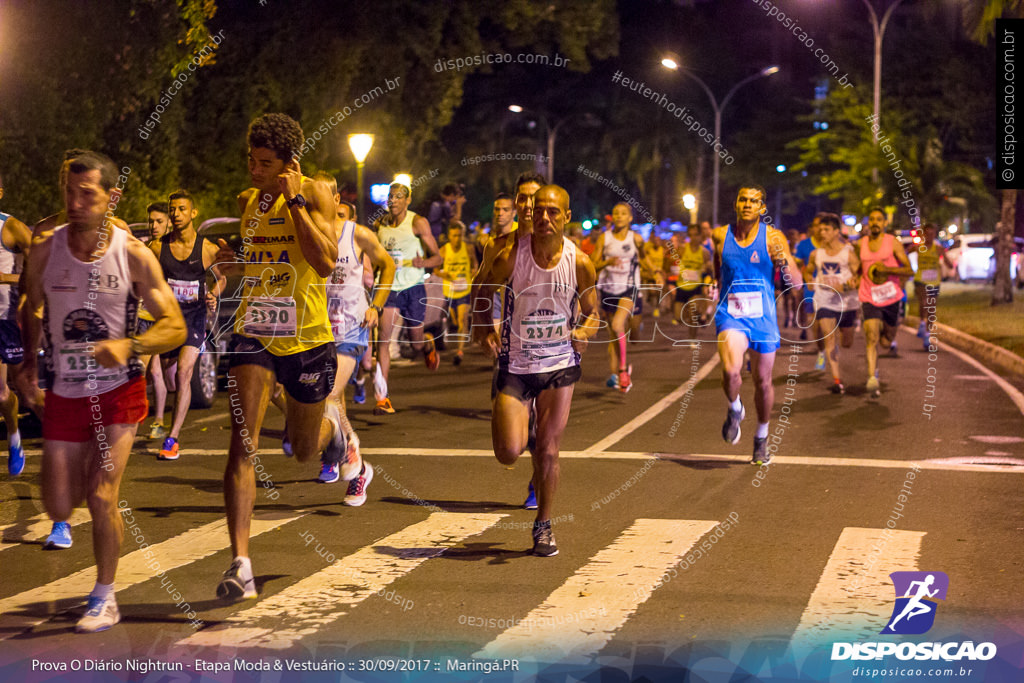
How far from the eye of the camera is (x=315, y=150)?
26.3m

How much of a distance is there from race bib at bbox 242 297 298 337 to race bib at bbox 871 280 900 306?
29.5ft

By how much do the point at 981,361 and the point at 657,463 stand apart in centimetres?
1052

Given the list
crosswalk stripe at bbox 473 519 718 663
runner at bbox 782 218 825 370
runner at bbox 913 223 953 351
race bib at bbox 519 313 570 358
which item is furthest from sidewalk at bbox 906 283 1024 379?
race bib at bbox 519 313 570 358

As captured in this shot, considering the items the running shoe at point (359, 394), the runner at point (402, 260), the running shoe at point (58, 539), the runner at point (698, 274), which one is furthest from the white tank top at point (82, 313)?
the runner at point (698, 274)

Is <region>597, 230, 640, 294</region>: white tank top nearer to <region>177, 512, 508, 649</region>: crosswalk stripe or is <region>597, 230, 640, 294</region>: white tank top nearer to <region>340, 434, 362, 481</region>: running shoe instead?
<region>340, 434, 362, 481</region>: running shoe

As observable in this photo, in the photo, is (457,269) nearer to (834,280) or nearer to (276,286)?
(834,280)

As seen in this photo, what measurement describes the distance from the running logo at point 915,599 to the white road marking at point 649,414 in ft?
13.0

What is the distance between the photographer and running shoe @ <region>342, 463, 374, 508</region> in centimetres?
765

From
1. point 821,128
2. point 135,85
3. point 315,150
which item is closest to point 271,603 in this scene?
point 135,85

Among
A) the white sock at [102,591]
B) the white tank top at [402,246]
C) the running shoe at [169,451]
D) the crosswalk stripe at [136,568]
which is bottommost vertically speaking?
the crosswalk stripe at [136,568]

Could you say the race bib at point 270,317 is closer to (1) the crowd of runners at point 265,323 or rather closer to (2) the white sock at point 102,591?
(1) the crowd of runners at point 265,323

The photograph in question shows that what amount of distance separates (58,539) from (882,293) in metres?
9.48

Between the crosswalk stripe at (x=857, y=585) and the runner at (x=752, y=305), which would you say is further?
the runner at (x=752, y=305)

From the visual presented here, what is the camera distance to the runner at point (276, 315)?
5.54m
